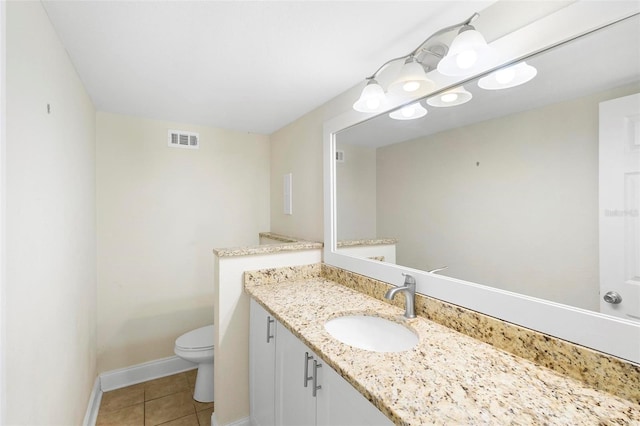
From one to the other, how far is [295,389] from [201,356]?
1.13m

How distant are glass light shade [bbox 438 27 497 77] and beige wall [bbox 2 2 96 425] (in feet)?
4.80

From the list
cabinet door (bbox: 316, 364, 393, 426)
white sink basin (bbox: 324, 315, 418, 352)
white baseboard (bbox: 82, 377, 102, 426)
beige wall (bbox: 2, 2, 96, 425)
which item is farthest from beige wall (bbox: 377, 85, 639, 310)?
white baseboard (bbox: 82, 377, 102, 426)

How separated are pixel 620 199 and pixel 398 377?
84cm

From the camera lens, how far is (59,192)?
1334 millimetres

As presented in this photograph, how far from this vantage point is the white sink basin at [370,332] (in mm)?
1315

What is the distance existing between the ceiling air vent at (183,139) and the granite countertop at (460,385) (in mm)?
2105

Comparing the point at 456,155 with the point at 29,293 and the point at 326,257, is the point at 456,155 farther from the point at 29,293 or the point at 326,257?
the point at 29,293

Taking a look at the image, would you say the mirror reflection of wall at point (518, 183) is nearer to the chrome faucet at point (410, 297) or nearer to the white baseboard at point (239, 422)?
the chrome faucet at point (410, 297)

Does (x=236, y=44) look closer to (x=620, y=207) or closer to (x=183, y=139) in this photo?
(x=183, y=139)

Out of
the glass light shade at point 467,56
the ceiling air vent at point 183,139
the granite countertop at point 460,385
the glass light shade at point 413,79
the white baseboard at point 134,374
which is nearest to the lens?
the granite countertop at point 460,385

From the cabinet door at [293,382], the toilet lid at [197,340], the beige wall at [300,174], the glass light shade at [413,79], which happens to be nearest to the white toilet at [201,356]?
the toilet lid at [197,340]

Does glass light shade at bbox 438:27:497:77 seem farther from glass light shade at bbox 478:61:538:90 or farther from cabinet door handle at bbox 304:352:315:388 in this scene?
cabinet door handle at bbox 304:352:315:388

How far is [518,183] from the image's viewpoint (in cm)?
108

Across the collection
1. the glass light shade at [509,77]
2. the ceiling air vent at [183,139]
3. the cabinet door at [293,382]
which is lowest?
the cabinet door at [293,382]
